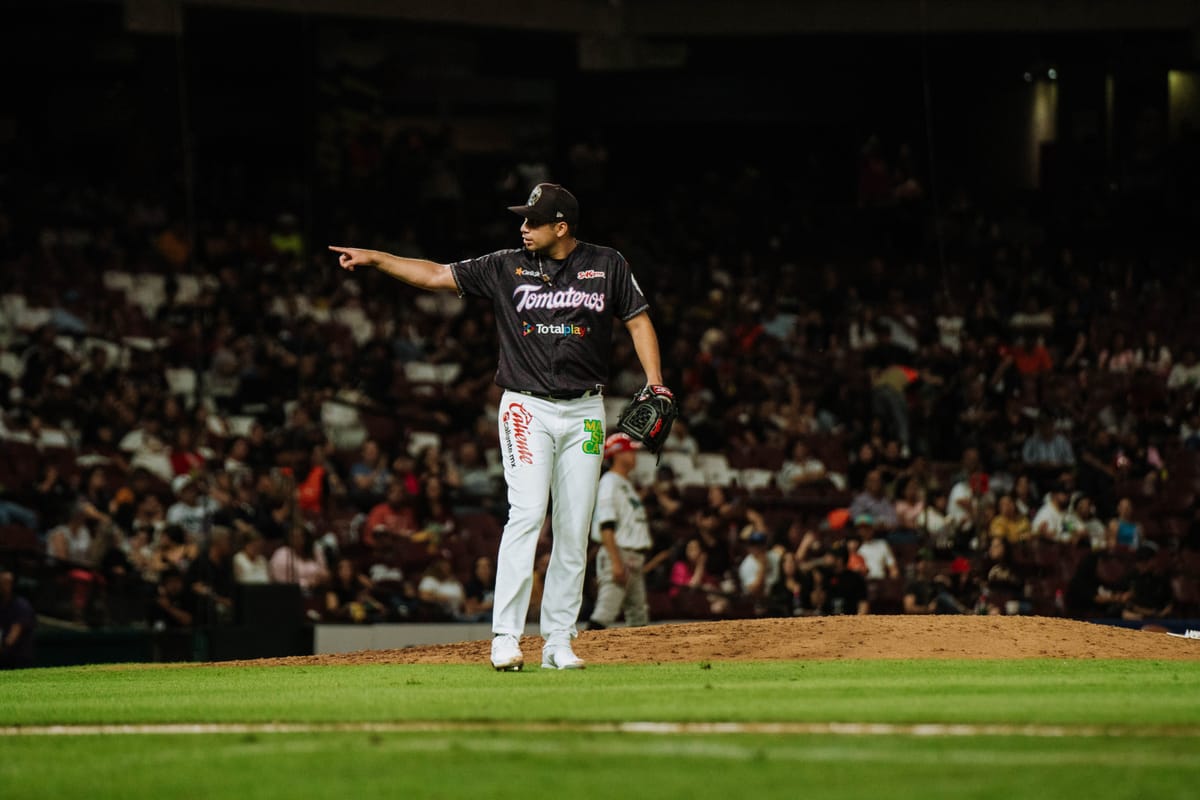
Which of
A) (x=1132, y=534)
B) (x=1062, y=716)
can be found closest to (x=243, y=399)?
(x=1132, y=534)

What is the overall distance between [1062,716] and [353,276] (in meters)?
18.8

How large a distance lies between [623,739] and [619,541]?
832cm

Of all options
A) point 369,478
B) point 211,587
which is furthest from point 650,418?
point 369,478

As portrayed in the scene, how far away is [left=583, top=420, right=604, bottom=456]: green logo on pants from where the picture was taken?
7770mm

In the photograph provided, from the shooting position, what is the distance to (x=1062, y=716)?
534 centimetres

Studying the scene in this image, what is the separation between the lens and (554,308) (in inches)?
307

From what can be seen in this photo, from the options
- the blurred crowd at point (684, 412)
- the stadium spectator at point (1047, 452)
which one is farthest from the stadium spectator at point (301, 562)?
the stadium spectator at point (1047, 452)

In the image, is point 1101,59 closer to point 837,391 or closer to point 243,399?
point 837,391

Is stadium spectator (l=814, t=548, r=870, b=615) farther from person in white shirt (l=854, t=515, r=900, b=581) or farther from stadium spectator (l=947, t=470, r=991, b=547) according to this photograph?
stadium spectator (l=947, t=470, r=991, b=547)

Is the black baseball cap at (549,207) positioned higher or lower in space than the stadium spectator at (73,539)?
higher

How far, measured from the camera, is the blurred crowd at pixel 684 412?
1562 cm

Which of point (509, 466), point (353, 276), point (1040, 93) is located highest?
point (1040, 93)

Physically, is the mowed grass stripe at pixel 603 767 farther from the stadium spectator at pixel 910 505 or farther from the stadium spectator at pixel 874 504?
the stadium spectator at pixel 874 504

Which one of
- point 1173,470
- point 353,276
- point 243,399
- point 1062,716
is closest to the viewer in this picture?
point 1062,716
